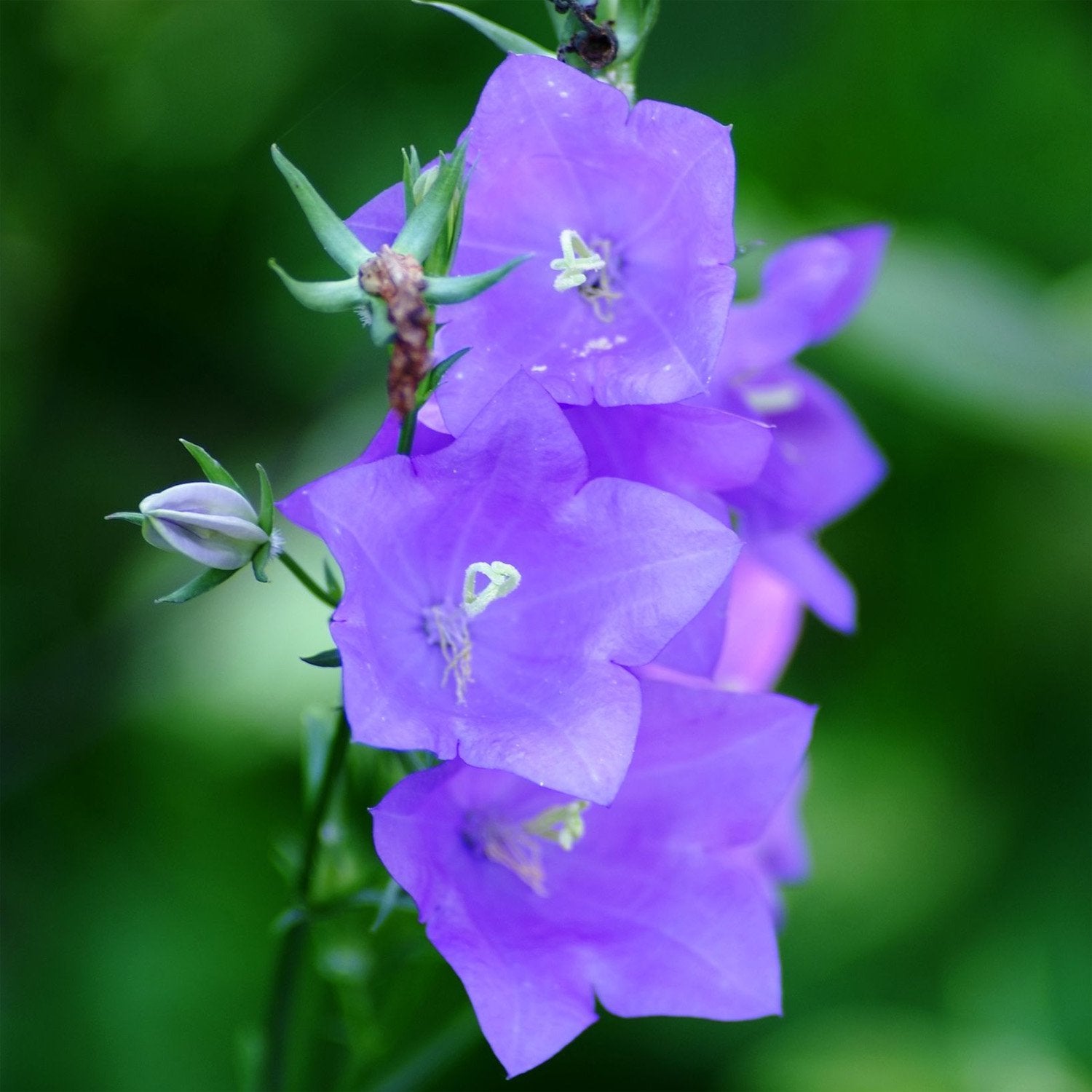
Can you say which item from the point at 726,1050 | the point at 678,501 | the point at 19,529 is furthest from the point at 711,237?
the point at 19,529

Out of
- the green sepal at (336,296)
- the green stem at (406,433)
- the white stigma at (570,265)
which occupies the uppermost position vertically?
the green sepal at (336,296)

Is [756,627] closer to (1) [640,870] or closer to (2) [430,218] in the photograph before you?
(1) [640,870]

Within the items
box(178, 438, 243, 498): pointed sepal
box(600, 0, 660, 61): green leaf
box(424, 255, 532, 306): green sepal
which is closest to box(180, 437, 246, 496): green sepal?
box(178, 438, 243, 498): pointed sepal

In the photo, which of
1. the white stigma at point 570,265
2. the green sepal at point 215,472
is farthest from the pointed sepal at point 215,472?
the white stigma at point 570,265

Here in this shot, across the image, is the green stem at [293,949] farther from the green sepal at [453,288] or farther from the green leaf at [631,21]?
the green leaf at [631,21]

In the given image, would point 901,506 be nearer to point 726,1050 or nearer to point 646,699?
point 726,1050

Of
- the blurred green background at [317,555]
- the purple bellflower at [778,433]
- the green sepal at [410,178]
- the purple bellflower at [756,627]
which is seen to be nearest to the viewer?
the green sepal at [410,178]

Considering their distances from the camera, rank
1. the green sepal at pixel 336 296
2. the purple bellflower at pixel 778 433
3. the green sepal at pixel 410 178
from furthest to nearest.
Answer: the purple bellflower at pixel 778 433, the green sepal at pixel 410 178, the green sepal at pixel 336 296
